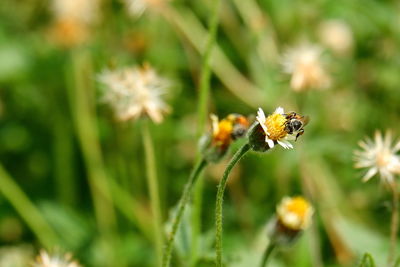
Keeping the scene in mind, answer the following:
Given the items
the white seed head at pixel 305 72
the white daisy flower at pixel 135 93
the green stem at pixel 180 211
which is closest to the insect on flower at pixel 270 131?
the green stem at pixel 180 211

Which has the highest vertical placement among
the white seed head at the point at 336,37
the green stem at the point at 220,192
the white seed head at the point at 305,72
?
the white seed head at the point at 336,37

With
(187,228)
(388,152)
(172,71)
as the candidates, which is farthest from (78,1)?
(388,152)

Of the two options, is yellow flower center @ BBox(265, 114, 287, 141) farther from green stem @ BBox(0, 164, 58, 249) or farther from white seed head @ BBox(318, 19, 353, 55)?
white seed head @ BBox(318, 19, 353, 55)

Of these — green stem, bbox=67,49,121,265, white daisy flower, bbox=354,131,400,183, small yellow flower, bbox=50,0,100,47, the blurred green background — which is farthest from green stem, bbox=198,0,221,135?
small yellow flower, bbox=50,0,100,47

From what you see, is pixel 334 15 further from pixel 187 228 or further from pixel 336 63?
pixel 187 228

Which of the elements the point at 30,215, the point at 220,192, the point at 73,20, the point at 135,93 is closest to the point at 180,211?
the point at 220,192

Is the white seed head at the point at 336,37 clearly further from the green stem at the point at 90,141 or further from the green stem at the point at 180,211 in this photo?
the green stem at the point at 180,211
